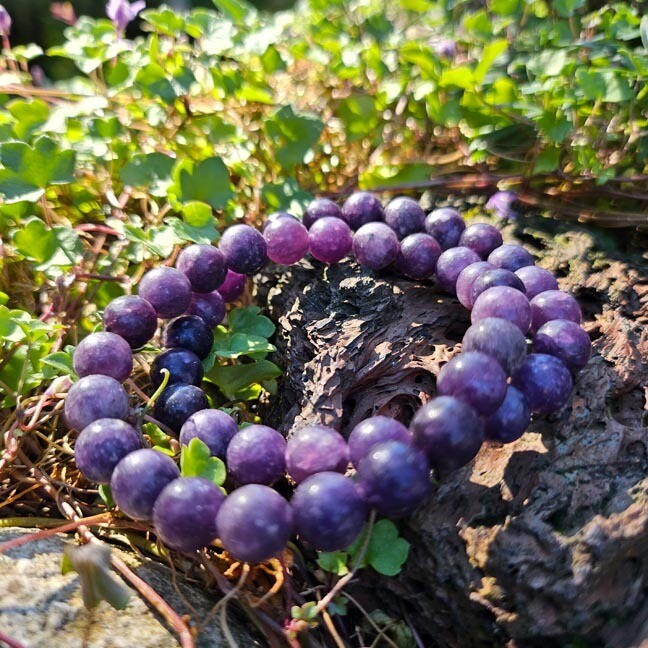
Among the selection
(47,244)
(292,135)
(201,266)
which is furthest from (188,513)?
(292,135)

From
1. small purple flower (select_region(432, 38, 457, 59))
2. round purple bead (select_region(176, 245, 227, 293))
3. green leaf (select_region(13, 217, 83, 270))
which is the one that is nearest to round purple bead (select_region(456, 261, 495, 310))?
round purple bead (select_region(176, 245, 227, 293))

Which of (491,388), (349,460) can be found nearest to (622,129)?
(491,388)

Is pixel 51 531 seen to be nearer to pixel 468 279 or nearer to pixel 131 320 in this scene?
pixel 131 320

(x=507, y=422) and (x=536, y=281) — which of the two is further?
(x=536, y=281)

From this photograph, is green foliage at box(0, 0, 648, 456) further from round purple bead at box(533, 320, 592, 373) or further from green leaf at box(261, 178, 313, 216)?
round purple bead at box(533, 320, 592, 373)

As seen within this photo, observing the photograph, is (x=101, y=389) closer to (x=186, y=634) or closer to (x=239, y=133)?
(x=186, y=634)

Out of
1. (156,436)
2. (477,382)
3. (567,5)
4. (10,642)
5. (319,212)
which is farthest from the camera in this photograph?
(567,5)

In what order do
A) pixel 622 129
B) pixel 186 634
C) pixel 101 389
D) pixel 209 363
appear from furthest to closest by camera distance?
1. pixel 622 129
2. pixel 209 363
3. pixel 101 389
4. pixel 186 634
